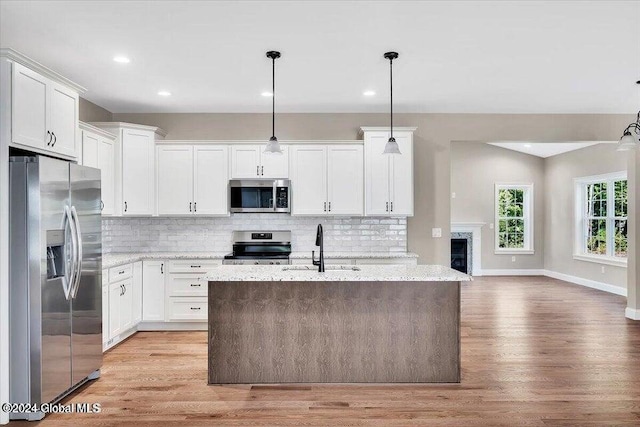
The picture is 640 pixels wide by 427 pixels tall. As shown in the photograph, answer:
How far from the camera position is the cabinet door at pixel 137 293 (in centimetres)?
492

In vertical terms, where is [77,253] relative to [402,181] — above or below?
below

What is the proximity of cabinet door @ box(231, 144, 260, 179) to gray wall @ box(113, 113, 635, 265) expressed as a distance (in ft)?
1.26

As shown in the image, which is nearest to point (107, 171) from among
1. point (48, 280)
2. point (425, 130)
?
point (48, 280)

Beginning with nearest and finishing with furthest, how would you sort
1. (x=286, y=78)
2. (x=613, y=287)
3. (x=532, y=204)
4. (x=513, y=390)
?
(x=513, y=390) → (x=286, y=78) → (x=613, y=287) → (x=532, y=204)

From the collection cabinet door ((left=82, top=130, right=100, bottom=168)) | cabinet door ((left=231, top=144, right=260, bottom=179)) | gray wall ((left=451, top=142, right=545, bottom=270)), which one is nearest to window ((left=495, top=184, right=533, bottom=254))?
gray wall ((left=451, top=142, right=545, bottom=270))

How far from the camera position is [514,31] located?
10.7ft

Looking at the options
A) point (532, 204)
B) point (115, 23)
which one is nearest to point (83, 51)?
point (115, 23)

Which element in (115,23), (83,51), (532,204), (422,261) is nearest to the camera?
(115,23)

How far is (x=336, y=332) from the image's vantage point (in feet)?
11.2

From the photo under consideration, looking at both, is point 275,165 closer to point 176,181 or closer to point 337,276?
point 176,181

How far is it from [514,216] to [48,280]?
378 inches

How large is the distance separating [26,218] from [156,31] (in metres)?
1.58

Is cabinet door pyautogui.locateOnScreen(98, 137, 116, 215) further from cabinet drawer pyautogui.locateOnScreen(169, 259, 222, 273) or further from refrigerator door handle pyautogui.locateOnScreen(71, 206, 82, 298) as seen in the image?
refrigerator door handle pyautogui.locateOnScreen(71, 206, 82, 298)

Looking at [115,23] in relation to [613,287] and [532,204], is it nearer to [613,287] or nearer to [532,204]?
[613,287]
